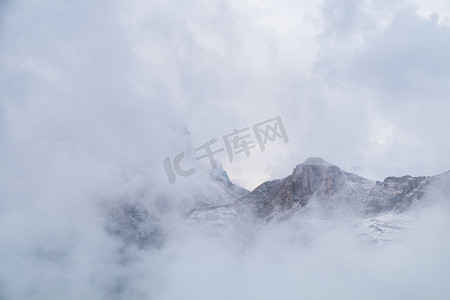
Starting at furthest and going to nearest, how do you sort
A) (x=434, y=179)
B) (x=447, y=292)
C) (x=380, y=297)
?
(x=434, y=179), (x=380, y=297), (x=447, y=292)

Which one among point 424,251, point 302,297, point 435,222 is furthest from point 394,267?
point 302,297

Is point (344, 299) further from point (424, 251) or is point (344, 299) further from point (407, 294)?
point (424, 251)

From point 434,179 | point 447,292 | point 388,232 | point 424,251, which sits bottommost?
point 447,292

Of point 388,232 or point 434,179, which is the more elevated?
point 434,179

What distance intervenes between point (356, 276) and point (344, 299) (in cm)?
1342

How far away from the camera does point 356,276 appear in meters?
186

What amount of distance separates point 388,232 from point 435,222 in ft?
66.0

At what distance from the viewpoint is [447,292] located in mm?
153125

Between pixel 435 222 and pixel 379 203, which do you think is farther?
pixel 379 203

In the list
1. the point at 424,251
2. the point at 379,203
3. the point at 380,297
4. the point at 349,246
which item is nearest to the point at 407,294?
the point at 380,297

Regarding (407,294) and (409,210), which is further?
(409,210)

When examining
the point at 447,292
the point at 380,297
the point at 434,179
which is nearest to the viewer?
the point at 447,292

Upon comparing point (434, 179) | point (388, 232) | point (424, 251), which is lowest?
point (424, 251)

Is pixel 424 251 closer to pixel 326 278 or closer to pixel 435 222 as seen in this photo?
pixel 435 222
